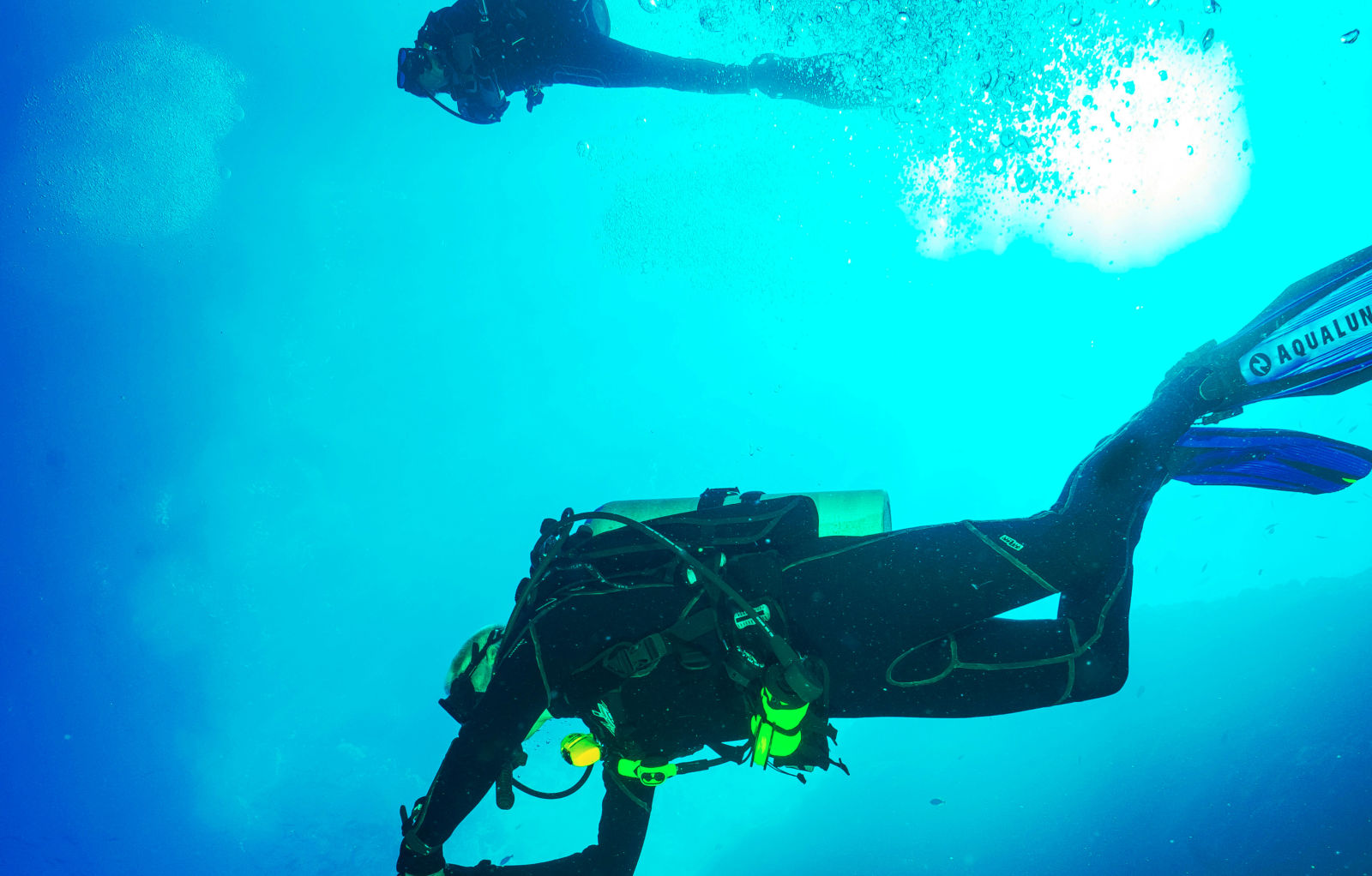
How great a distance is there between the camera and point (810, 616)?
2480 mm

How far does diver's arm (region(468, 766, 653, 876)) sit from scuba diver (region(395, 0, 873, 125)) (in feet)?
17.4

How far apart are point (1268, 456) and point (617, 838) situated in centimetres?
393

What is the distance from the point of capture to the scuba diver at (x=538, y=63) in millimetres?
4984

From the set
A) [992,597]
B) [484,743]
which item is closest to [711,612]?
[484,743]

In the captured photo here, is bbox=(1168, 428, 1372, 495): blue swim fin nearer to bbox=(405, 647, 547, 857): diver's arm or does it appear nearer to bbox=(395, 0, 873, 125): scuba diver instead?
bbox=(405, 647, 547, 857): diver's arm

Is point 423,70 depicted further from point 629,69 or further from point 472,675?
point 472,675

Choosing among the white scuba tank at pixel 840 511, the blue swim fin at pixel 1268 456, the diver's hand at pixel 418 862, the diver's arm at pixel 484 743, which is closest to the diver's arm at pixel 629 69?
the white scuba tank at pixel 840 511

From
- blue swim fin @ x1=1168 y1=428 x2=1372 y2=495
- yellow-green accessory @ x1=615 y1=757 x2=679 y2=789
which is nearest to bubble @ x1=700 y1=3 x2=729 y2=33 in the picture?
blue swim fin @ x1=1168 y1=428 x2=1372 y2=495

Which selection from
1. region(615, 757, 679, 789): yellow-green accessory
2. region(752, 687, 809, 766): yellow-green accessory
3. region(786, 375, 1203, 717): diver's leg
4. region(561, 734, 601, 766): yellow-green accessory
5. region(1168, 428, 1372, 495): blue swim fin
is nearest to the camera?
region(752, 687, 809, 766): yellow-green accessory

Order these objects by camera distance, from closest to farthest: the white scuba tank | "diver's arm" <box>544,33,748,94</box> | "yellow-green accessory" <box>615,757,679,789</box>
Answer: "yellow-green accessory" <box>615,757,679,789</box>, the white scuba tank, "diver's arm" <box>544,33,748,94</box>

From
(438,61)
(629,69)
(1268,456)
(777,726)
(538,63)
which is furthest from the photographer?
(629,69)

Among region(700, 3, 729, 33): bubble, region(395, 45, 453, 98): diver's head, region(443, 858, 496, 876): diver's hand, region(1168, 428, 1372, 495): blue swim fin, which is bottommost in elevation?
region(443, 858, 496, 876): diver's hand

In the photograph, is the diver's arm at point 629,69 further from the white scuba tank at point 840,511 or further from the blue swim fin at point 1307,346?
the blue swim fin at point 1307,346

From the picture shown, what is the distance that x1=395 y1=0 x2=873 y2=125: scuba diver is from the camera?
16.4ft
